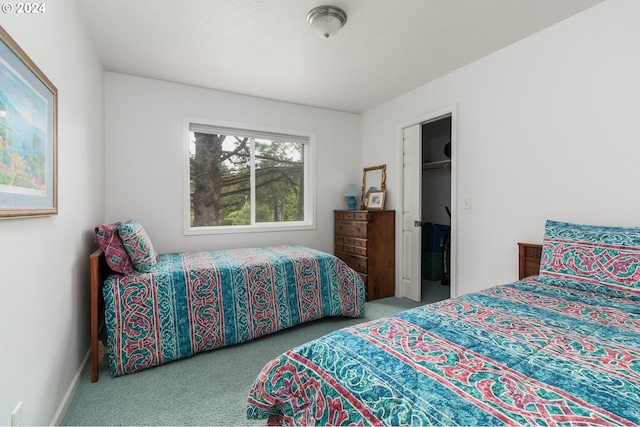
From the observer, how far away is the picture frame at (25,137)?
105 cm

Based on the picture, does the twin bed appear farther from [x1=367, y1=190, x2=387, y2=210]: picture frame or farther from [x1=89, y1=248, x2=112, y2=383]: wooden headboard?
[x1=367, y1=190, x2=387, y2=210]: picture frame

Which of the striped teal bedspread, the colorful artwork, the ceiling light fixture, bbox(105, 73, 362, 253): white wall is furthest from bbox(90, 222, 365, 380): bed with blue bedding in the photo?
the ceiling light fixture

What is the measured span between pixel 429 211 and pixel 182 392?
14.0ft

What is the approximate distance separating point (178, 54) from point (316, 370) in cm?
281

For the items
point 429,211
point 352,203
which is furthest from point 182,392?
point 429,211

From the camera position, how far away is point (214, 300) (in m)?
2.34

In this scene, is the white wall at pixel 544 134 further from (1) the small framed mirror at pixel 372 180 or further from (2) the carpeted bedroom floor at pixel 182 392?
(2) the carpeted bedroom floor at pixel 182 392

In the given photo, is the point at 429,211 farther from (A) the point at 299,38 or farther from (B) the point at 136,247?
(B) the point at 136,247

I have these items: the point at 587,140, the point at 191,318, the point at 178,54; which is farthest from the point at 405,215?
the point at 178,54

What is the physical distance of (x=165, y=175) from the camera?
3199 mm

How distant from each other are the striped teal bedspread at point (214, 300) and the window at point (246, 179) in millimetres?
710

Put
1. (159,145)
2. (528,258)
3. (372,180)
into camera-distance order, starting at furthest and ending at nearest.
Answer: (372,180) → (159,145) → (528,258)

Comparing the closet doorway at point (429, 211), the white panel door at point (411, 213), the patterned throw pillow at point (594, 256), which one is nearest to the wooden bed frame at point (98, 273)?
the patterned throw pillow at point (594, 256)

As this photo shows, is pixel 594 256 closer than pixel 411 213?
Yes
